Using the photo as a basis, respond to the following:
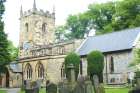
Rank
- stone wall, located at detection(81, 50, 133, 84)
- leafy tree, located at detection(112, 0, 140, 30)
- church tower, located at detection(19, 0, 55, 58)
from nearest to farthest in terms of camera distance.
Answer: stone wall, located at detection(81, 50, 133, 84), leafy tree, located at detection(112, 0, 140, 30), church tower, located at detection(19, 0, 55, 58)

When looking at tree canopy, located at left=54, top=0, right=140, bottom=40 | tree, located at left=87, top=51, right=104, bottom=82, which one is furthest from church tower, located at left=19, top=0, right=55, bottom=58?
tree, located at left=87, top=51, right=104, bottom=82

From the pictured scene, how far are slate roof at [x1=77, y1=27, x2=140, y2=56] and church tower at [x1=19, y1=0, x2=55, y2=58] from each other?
19302mm

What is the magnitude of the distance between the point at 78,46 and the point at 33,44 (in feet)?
61.7

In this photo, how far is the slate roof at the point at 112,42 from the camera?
45.5 metres

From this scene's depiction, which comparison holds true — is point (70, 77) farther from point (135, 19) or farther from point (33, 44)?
point (33, 44)

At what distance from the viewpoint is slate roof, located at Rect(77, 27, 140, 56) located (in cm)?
4547

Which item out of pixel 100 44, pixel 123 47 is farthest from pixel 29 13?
pixel 123 47

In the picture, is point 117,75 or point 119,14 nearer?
point 117,75

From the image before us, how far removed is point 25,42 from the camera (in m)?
72.0

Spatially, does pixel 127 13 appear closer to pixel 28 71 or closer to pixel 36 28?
pixel 28 71

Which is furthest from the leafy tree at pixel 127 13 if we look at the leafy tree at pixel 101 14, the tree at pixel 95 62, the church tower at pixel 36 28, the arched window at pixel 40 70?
the tree at pixel 95 62

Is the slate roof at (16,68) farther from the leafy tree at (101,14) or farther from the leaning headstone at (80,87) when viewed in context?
the leaning headstone at (80,87)

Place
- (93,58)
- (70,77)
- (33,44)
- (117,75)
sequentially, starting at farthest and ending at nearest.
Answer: (33,44) → (117,75) → (93,58) → (70,77)

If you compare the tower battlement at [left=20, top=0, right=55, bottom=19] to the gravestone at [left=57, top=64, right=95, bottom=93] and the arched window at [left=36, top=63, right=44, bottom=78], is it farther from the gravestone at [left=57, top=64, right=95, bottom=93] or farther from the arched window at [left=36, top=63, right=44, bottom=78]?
the gravestone at [left=57, top=64, right=95, bottom=93]
